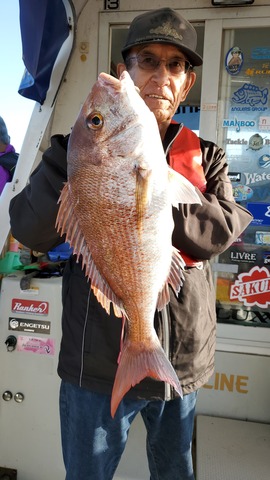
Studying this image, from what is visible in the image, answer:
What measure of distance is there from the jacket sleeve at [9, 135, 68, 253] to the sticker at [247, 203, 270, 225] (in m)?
2.17

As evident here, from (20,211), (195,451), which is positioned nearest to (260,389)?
(195,451)

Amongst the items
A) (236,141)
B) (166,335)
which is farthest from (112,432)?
(236,141)

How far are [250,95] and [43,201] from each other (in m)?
2.50

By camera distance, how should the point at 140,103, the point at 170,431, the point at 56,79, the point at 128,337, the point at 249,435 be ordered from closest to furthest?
the point at 140,103, the point at 128,337, the point at 170,431, the point at 56,79, the point at 249,435

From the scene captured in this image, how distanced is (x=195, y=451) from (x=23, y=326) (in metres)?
1.64

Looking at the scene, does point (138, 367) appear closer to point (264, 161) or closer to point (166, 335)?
point (166, 335)

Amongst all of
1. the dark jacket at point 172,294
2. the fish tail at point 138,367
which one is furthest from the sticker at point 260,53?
the fish tail at point 138,367

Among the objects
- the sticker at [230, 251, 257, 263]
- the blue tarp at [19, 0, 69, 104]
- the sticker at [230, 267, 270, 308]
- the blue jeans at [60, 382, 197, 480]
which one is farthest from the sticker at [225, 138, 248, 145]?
the blue jeans at [60, 382, 197, 480]

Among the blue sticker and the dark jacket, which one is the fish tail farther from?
the blue sticker

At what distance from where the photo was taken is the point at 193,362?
156cm

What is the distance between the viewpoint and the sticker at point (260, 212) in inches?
125

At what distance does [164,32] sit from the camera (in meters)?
1.39

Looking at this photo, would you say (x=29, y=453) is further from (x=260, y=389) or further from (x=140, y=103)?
(x=140, y=103)

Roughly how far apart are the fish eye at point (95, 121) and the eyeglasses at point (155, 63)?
0.41 metres
